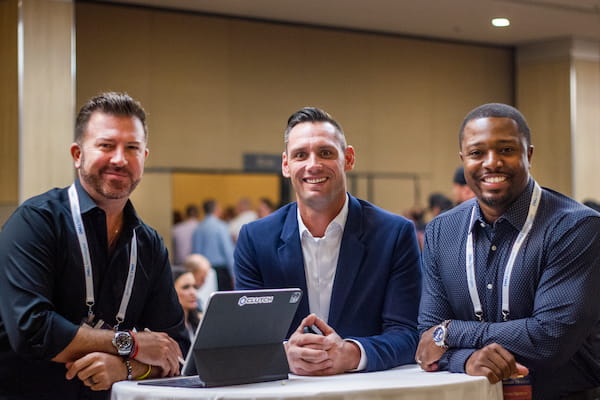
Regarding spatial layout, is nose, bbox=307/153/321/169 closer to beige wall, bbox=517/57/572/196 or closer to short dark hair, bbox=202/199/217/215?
short dark hair, bbox=202/199/217/215

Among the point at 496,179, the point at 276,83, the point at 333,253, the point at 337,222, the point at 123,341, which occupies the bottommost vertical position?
the point at 123,341

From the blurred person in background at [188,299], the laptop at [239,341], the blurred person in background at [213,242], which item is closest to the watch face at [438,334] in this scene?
the laptop at [239,341]

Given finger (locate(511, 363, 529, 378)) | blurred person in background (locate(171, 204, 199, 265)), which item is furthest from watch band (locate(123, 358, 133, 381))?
blurred person in background (locate(171, 204, 199, 265))

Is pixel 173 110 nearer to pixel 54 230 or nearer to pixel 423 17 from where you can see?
pixel 423 17

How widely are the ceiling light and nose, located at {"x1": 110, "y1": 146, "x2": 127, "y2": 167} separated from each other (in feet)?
28.9

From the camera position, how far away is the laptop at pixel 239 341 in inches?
99.2

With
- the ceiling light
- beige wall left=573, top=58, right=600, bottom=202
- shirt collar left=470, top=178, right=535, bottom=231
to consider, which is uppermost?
the ceiling light

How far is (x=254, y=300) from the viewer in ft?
8.37

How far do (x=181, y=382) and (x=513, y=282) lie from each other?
1118mm

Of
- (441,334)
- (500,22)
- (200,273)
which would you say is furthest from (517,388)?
(500,22)

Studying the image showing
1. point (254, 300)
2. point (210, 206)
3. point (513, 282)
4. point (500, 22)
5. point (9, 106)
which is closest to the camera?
point (254, 300)

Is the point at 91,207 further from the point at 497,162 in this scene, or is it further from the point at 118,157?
the point at 497,162

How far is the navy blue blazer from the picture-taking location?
311 centimetres

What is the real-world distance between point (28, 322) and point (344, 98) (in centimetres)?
908
